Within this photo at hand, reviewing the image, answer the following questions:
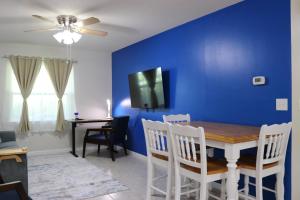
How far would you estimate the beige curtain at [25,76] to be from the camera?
4.92 meters

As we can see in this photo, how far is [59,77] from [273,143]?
4.29m

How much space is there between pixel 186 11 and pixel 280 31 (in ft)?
3.71

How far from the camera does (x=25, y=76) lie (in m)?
4.98

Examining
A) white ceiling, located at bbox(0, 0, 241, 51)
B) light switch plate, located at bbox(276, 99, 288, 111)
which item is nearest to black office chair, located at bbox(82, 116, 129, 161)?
white ceiling, located at bbox(0, 0, 241, 51)

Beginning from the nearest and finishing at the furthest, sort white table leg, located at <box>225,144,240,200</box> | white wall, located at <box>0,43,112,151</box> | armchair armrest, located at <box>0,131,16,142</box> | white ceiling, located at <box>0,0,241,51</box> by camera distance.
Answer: white table leg, located at <box>225,144,240,200</box> < white ceiling, located at <box>0,0,241,51</box> < armchair armrest, located at <box>0,131,16,142</box> < white wall, located at <box>0,43,112,151</box>

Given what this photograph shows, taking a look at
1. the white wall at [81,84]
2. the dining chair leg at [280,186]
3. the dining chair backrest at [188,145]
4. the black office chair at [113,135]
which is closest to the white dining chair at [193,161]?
the dining chair backrest at [188,145]

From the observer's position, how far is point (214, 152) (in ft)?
10.5

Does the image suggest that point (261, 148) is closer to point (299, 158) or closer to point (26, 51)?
point (299, 158)

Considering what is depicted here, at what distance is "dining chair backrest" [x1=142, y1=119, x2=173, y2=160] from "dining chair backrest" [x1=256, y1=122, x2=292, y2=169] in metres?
0.80

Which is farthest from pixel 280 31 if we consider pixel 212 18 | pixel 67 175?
pixel 67 175

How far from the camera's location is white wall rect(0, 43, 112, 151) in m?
5.09

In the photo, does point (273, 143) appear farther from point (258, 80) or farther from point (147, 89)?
point (147, 89)

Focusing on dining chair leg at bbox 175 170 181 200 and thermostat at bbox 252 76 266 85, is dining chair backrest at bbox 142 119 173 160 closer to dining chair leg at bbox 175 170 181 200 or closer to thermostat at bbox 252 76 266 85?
dining chair leg at bbox 175 170 181 200

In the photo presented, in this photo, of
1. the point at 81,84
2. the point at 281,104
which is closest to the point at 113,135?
the point at 81,84
